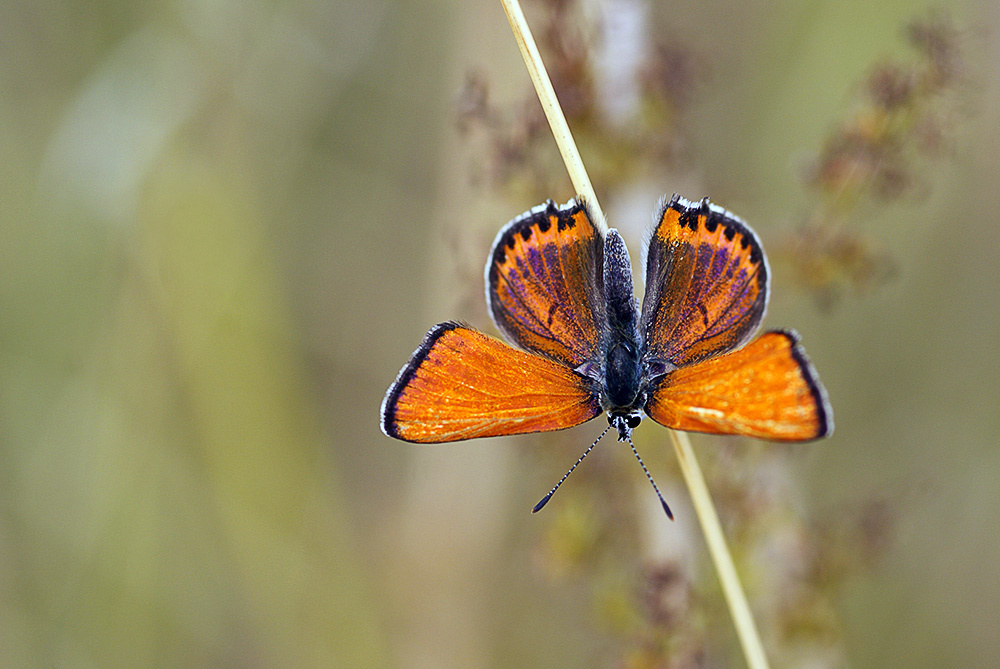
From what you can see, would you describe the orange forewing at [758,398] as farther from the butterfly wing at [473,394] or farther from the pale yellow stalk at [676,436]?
the butterfly wing at [473,394]

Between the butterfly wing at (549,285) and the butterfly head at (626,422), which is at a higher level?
the butterfly wing at (549,285)

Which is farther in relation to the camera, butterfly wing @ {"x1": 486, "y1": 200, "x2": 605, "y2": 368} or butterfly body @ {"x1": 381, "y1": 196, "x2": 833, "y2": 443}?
butterfly wing @ {"x1": 486, "y1": 200, "x2": 605, "y2": 368}

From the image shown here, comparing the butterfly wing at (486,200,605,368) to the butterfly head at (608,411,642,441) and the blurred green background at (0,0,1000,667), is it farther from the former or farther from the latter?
the blurred green background at (0,0,1000,667)

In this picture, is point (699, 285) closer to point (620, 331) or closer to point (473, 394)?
point (620, 331)

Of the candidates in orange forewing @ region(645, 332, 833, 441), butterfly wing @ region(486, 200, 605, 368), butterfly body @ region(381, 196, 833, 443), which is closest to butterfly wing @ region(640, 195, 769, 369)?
butterfly body @ region(381, 196, 833, 443)

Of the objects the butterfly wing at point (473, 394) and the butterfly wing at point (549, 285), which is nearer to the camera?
the butterfly wing at point (473, 394)

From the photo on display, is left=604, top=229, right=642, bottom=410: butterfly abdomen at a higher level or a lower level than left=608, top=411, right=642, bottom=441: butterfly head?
higher

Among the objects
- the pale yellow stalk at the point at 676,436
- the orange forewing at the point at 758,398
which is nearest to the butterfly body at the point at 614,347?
the orange forewing at the point at 758,398
